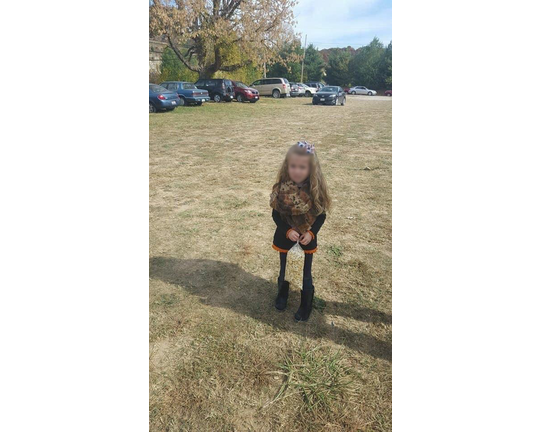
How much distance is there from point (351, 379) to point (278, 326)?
23.9 inches

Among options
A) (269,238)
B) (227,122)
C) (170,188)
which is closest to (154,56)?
(227,122)

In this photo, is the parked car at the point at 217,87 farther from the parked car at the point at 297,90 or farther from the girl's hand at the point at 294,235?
the girl's hand at the point at 294,235

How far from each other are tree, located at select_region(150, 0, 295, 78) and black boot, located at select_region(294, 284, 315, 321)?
17.4 meters

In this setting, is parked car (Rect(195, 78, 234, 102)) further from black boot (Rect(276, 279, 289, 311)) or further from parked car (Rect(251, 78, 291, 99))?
black boot (Rect(276, 279, 289, 311))

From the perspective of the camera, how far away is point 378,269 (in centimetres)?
306

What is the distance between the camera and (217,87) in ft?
63.6

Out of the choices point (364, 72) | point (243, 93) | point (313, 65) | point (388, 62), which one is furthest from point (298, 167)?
point (313, 65)

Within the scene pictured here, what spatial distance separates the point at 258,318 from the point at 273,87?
1036 inches

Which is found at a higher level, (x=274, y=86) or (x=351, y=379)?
(x=274, y=86)

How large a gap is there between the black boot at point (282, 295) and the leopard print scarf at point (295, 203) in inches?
23.7

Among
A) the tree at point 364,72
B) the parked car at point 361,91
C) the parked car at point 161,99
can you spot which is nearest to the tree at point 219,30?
the parked car at point 161,99

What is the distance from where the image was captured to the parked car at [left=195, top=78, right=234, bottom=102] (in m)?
19.3

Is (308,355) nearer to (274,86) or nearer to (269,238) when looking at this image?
(269,238)

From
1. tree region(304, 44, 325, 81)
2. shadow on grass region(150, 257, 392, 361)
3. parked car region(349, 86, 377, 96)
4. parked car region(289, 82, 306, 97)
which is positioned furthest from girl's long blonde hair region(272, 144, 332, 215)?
tree region(304, 44, 325, 81)
